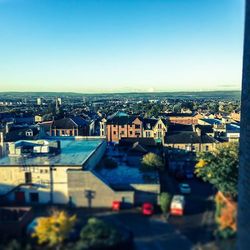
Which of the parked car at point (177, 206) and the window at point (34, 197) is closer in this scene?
the parked car at point (177, 206)

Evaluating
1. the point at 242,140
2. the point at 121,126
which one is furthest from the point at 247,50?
the point at 121,126

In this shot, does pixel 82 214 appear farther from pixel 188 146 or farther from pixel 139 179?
pixel 188 146

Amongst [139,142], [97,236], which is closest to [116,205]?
[97,236]

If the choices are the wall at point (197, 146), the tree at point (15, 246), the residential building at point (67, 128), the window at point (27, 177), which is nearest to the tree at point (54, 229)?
the tree at point (15, 246)

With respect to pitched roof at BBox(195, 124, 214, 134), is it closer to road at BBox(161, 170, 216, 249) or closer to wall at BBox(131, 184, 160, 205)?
road at BBox(161, 170, 216, 249)

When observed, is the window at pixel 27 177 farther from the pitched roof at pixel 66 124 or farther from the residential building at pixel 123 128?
the pitched roof at pixel 66 124
